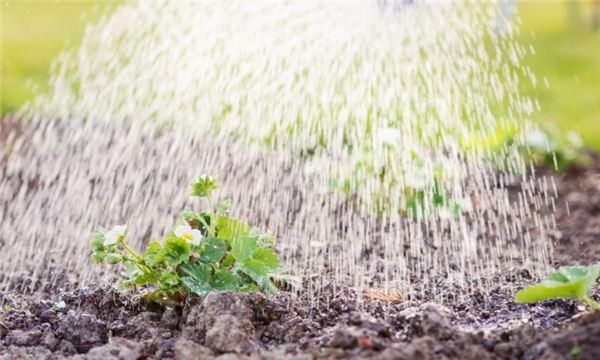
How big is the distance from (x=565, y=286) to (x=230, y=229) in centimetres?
99

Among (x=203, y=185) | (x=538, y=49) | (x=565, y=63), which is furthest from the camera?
(x=538, y=49)

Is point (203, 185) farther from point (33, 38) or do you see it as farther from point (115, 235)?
point (33, 38)

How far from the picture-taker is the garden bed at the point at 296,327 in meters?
2.08

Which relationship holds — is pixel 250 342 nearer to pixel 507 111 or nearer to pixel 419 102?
pixel 419 102

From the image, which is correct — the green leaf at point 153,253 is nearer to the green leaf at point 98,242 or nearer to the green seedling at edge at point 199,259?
the green seedling at edge at point 199,259

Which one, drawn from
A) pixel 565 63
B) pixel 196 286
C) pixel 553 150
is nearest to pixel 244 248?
pixel 196 286

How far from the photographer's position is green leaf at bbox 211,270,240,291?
2.59 metres

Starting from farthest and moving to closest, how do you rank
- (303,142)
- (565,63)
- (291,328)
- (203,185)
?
(565,63)
(303,142)
(203,185)
(291,328)

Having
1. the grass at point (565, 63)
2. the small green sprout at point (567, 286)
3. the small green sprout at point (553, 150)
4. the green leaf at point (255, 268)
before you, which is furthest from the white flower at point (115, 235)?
the grass at point (565, 63)

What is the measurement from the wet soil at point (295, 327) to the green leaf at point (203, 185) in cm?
32

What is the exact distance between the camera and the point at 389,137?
429 centimetres

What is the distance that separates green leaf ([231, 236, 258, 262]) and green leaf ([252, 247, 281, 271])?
2 centimetres

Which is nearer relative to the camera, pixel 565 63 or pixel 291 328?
pixel 291 328

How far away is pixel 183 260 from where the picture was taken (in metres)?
2.59
